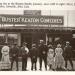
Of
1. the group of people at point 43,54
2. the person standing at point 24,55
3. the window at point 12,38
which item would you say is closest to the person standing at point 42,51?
the group of people at point 43,54

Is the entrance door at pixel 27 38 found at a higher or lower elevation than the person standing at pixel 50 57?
higher

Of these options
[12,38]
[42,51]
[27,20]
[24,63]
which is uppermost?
[27,20]

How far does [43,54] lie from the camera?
318 cm

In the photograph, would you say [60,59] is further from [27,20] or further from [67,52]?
[27,20]

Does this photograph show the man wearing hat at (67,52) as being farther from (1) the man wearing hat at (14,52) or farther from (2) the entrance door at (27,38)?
(1) the man wearing hat at (14,52)

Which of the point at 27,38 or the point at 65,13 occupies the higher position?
the point at 65,13

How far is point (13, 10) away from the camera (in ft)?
10.3

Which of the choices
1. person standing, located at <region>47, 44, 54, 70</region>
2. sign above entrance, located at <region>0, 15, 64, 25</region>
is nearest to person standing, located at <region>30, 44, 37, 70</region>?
person standing, located at <region>47, 44, 54, 70</region>

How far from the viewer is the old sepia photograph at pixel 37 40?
3.12 m

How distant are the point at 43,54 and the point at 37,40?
129 millimetres

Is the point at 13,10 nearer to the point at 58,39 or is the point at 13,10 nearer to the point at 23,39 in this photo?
the point at 23,39

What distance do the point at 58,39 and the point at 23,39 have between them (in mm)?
303

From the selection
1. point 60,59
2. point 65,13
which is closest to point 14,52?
point 60,59

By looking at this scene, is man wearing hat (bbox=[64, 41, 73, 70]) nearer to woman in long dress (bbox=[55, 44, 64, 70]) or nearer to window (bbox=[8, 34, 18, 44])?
woman in long dress (bbox=[55, 44, 64, 70])
